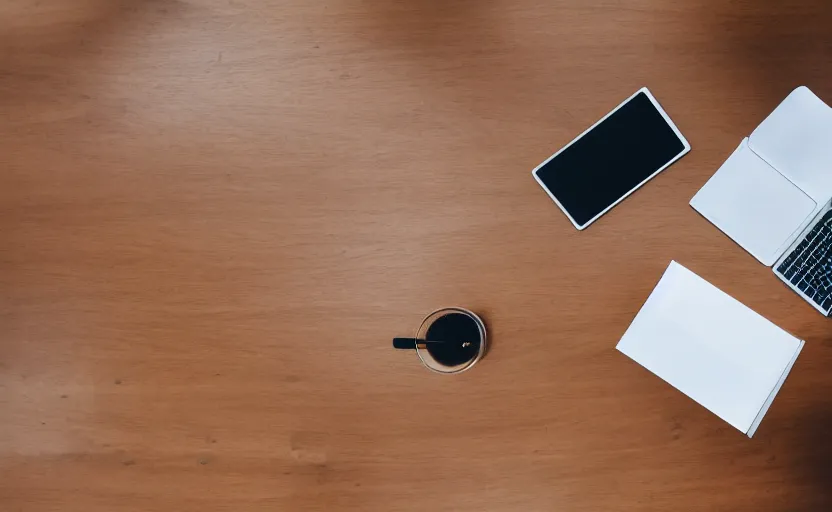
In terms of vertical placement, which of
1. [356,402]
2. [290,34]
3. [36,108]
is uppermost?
[290,34]

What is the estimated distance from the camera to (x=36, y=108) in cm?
98

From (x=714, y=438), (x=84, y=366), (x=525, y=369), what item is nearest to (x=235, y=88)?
(x=84, y=366)

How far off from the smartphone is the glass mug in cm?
21

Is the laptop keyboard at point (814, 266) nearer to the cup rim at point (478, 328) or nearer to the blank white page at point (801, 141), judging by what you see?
the blank white page at point (801, 141)

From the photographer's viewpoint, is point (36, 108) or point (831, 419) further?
point (36, 108)

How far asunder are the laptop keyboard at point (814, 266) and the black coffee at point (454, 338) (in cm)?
44

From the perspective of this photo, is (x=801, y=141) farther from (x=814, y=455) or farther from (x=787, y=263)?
(x=814, y=455)

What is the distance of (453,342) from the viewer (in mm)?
886

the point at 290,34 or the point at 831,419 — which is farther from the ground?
the point at 290,34

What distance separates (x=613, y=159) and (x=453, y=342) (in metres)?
0.35

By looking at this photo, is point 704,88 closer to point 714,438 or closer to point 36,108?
point 714,438

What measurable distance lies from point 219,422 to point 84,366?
0.75 feet

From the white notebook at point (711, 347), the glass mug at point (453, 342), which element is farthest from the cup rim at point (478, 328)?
the white notebook at point (711, 347)

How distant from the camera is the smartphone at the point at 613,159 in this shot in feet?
2.94
